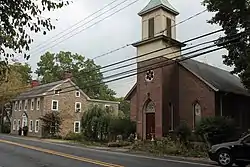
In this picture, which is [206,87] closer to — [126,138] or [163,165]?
[126,138]

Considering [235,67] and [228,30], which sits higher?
[228,30]

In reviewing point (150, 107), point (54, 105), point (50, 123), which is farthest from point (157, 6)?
point (54, 105)

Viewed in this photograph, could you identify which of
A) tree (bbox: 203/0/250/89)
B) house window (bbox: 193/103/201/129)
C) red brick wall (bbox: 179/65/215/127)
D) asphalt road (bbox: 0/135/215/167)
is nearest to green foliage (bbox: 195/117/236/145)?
tree (bbox: 203/0/250/89)

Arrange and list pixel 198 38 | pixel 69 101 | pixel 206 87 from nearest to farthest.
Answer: pixel 198 38, pixel 206 87, pixel 69 101

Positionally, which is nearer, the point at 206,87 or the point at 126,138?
the point at 206,87

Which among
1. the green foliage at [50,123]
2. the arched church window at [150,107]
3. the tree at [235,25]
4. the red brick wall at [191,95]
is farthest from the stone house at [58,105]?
the tree at [235,25]

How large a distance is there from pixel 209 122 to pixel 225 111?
7.83 metres

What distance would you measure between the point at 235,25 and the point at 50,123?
29991 millimetres

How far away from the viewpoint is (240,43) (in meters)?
24.4

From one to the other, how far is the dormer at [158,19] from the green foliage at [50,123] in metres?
19.1

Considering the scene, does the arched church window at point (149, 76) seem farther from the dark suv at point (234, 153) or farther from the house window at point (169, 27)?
the dark suv at point (234, 153)

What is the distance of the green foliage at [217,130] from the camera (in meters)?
24.6

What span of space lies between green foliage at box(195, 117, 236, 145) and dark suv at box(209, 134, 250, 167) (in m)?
7.37

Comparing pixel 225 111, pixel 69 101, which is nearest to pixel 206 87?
pixel 225 111
